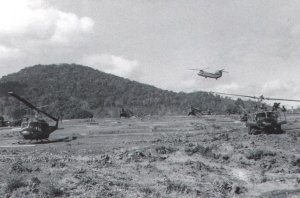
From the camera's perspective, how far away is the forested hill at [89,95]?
14175cm

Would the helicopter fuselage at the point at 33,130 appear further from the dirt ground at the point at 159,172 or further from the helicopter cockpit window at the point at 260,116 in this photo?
the helicopter cockpit window at the point at 260,116

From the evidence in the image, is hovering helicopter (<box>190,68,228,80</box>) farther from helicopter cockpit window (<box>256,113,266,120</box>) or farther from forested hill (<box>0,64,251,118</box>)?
forested hill (<box>0,64,251,118</box>)

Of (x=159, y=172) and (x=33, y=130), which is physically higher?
(x=33, y=130)

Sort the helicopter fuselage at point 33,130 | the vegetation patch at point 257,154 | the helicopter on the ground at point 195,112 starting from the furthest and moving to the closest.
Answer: the helicopter on the ground at point 195,112
the helicopter fuselage at point 33,130
the vegetation patch at point 257,154

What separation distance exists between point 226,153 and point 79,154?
984 cm

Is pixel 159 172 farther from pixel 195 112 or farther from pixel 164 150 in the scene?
pixel 195 112

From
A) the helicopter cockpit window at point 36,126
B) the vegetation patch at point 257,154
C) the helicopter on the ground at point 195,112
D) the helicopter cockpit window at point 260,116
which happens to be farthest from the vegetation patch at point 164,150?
the helicopter on the ground at point 195,112

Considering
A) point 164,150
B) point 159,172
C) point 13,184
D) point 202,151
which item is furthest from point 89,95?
point 13,184

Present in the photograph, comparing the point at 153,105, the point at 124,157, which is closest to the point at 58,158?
the point at 124,157

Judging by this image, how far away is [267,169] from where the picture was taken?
822 inches

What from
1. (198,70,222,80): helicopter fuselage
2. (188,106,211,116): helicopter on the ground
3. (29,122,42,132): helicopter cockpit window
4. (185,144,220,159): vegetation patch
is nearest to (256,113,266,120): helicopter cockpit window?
(185,144,220,159): vegetation patch

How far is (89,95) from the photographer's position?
165625 mm

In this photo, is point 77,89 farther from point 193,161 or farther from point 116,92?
point 193,161

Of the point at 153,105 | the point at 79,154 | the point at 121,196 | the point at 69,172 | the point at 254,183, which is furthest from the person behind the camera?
the point at 153,105
